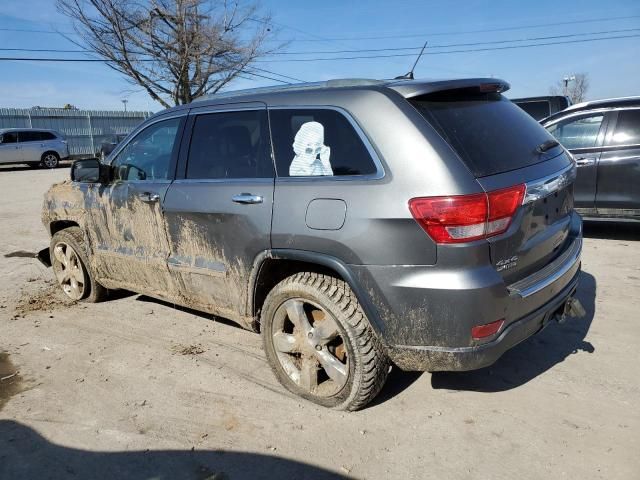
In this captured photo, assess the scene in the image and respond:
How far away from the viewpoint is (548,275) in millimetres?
2822

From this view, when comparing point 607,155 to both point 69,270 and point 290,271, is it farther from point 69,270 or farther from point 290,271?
point 69,270

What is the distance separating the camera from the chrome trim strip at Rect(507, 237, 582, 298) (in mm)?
2586

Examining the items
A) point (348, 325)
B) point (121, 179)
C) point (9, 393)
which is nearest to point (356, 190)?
point (348, 325)

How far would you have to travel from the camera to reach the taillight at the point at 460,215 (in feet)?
7.79

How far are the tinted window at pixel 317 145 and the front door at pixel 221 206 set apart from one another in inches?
4.7

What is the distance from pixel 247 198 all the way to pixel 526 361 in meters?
2.20

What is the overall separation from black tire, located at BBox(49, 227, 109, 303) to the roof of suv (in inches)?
86.9

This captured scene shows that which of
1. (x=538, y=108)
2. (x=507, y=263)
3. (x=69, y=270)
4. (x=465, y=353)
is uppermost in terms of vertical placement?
(x=538, y=108)

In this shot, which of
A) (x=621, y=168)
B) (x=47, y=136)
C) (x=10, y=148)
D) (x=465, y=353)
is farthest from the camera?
(x=47, y=136)

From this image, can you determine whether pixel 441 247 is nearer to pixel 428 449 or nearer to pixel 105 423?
pixel 428 449

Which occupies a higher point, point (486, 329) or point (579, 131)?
point (579, 131)

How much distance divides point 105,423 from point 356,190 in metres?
2.01

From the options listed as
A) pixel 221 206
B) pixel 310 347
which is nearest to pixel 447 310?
pixel 310 347

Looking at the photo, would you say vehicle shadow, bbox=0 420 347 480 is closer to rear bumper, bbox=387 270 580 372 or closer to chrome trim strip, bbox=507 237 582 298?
rear bumper, bbox=387 270 580 372
